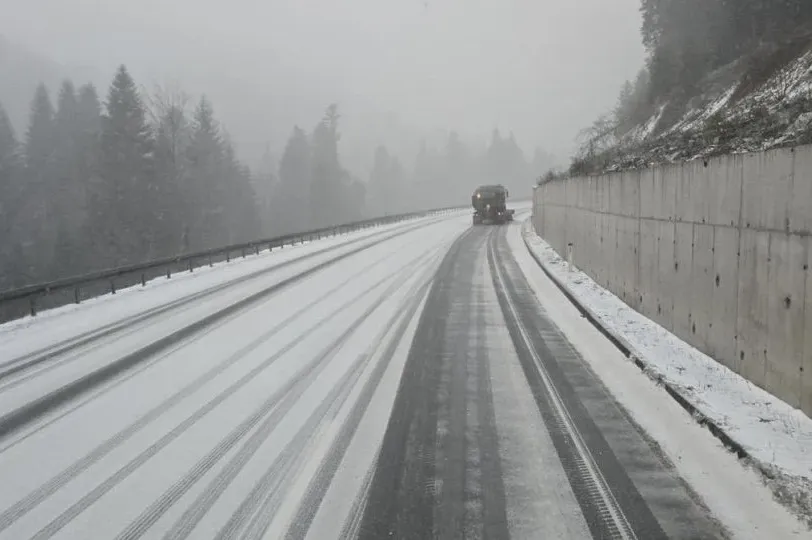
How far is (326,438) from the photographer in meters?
6.20

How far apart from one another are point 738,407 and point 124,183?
46394mm

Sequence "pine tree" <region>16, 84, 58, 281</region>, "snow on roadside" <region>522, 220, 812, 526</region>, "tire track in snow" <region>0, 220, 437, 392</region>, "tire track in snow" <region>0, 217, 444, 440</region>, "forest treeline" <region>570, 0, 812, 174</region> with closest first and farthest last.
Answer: "snow on roadside" <region>522, 220, 812, 526</region> < "tire track in snow" <region>0, 217, 444, 440</region> < "tire track in snow" <region>0, 220, 437, 392</region> < "forest treeline" <region>570, 0, 812, 174</region> < "pine tree" <region>16, 84, 58, 281</region>

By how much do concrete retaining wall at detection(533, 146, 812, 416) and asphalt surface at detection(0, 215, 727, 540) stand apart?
1995 millimetres

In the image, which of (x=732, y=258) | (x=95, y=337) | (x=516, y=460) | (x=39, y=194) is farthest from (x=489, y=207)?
(x=39, y=194)

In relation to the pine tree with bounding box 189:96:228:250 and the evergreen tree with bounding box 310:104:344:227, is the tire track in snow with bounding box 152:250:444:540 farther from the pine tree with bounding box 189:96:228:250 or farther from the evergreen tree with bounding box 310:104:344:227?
the evergreen tree with bounding box 310:104:344:227

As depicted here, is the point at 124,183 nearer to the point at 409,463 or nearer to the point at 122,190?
the point at 122,190

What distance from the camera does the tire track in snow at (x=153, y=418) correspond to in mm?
4918

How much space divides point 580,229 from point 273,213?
260ft

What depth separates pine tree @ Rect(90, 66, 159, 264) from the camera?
4222 cm

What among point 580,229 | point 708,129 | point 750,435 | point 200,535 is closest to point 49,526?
point 200,535

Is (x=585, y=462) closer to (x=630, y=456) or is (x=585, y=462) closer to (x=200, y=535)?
(x=630, y=456)

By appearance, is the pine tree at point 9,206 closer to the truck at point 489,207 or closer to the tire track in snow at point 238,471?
the truck at point 489,207

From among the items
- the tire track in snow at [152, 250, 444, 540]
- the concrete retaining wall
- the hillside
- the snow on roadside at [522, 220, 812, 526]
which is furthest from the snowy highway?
the hillside

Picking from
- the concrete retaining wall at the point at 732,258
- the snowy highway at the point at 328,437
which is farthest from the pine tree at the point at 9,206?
the concrete retaining wall at the point at 732,258
